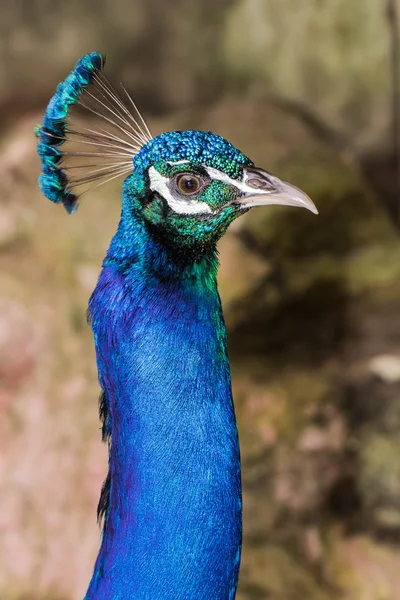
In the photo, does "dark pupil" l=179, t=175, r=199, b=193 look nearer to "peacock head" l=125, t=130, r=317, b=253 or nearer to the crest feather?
"peacock head" l=125, t=130, r=317, b=253

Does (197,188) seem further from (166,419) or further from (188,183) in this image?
(166,419)

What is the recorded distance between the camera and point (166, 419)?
3.92 feet

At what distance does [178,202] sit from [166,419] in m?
0.33

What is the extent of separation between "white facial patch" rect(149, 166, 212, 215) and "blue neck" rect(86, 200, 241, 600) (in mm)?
63

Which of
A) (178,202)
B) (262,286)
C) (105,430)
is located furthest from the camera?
(262,286)

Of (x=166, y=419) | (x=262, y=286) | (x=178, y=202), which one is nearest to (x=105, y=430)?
(x=166, y=419)

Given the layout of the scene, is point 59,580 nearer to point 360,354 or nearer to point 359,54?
point 360,354

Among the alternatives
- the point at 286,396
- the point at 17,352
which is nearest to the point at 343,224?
the point at 286,396

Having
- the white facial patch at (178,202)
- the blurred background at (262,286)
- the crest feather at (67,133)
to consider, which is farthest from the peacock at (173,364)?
the blurred background at (262,286)

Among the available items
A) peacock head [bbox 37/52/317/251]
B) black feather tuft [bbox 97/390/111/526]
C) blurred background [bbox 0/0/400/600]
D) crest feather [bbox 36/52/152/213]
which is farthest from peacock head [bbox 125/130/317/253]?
blurred background [bbox 0/0/400/600]

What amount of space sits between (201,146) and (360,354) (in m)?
1.69

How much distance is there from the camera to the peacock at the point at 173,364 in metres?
1.19

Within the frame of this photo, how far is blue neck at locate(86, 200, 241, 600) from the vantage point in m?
1.19

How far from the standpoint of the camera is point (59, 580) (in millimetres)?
2283
